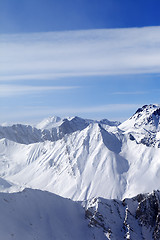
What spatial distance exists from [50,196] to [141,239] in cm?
3051

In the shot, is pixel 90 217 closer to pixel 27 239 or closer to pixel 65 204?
pixel 65 204

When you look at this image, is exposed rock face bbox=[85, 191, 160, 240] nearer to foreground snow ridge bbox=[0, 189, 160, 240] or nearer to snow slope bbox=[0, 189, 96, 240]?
foreground snow ridge bbox=[0, 189, 160, 240]

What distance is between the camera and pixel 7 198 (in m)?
88.4

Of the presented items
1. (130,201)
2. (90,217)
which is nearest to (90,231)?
(90,217)

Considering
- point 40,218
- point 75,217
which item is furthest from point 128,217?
point 40,218

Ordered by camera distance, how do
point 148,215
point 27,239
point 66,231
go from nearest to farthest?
point 27,239 < point 66,231 < point 148,215

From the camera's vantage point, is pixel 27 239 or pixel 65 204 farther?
pixel 65 204

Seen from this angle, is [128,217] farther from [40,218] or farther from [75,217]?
[40,218]

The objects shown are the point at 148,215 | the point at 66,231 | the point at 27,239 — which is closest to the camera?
the point at 27,239

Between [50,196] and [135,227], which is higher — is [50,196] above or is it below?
above

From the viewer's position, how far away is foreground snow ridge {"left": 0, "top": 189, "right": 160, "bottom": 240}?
82.1 meters

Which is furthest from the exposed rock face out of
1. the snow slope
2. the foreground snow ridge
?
the snow slope

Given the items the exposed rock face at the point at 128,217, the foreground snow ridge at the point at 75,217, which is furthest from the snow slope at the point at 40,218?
the exposed rock face at the point at 128,217

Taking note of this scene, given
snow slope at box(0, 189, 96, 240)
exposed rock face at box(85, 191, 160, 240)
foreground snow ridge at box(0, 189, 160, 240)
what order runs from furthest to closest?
exposed rock face at box(85, 191, 160, 240) → foreground snow ridge at box(0, 189, 160, 240) → snow slope at box(0, 189, 96, 240)
